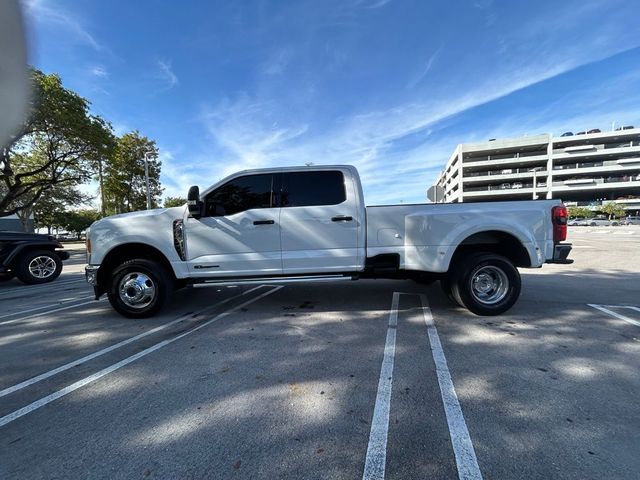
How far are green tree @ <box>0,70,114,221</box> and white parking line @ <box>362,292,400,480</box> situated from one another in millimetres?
20377

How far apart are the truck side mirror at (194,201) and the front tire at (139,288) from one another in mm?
1066

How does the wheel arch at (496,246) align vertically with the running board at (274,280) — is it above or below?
above

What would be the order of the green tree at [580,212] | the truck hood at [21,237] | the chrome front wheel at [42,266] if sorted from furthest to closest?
1. the green tree at [580,212]
2. the chrome front wheel at [42,266]
3. the truck hood at [21,237]

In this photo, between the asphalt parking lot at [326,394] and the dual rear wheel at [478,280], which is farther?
the dual rear wheel at [478,280]

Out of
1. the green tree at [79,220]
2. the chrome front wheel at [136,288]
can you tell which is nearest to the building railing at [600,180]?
the chrome front wheel at [136,288]

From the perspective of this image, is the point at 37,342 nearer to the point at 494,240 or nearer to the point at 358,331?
the point at 358,331

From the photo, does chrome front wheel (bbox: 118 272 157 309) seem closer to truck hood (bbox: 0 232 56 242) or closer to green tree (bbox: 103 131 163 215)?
truck hood (bbox: 0 232 56 242)

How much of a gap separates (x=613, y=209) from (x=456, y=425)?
85000 mm

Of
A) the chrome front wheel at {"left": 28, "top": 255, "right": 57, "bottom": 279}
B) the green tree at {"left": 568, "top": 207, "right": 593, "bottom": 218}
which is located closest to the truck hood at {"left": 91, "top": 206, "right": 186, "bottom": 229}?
the chrome front wheel at {"left": 28, "top": 255, "right": 57, "bottom": 279}

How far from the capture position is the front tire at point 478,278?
14.7 ft

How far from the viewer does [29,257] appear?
8508 millimetres

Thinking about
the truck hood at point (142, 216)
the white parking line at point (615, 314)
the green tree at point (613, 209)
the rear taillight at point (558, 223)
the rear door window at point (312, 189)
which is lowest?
the white parking line at point (615, 314)

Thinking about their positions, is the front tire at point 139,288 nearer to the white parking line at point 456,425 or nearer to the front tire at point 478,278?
the white parking line at point 456,425

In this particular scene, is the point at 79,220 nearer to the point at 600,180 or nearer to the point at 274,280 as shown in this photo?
the point at 274,280
